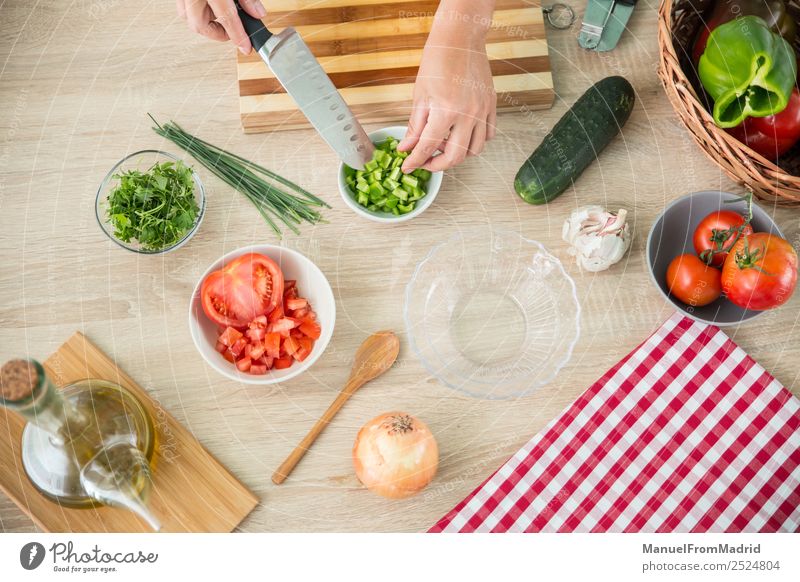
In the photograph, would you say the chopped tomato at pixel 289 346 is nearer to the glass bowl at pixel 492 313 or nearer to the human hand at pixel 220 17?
the glass bowl at pixel 492 313

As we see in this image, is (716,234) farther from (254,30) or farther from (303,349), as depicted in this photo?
(254,30)

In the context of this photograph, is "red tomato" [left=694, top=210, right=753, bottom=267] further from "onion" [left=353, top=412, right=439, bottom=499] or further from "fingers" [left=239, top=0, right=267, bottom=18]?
"fingers" [left=239, top=0, right=267, bottom=18]

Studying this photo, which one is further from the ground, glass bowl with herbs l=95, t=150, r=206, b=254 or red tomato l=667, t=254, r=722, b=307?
glass bowl with herbs l=95, t=150, r=206, b=254

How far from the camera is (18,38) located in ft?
3.76

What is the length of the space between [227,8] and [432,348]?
22.5 inches

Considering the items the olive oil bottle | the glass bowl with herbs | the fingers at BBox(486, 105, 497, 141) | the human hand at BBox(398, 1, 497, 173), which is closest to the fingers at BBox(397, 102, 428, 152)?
the human hand at BBox(398, 1, 497, 173)

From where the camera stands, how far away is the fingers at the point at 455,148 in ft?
3.27

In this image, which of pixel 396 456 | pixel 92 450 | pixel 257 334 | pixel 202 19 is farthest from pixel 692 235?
pixel 92 450

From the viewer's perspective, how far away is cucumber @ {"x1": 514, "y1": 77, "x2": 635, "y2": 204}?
1.04 m

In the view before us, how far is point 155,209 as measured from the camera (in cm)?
100

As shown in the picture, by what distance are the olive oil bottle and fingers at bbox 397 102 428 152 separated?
0.53 meters

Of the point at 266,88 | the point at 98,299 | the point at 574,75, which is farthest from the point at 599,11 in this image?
the point at 98,299

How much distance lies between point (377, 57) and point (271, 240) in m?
0.34
